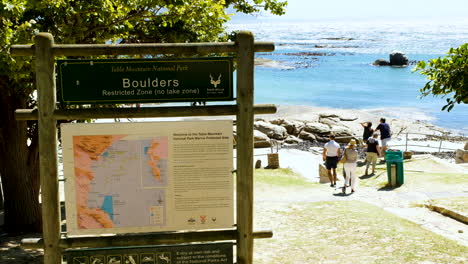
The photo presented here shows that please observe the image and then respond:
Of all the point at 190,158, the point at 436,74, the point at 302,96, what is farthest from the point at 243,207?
the point at 302,96

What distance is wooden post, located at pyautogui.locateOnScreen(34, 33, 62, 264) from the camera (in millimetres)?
5777

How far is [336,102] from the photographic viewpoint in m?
63.8

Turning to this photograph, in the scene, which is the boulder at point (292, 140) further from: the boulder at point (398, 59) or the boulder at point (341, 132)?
the boulder at point (398, 59)

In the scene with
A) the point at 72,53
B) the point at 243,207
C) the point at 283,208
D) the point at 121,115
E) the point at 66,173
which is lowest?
the point at 283,208

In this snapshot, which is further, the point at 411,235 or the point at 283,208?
the point at 283,208

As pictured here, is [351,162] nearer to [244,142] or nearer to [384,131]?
[384,131]

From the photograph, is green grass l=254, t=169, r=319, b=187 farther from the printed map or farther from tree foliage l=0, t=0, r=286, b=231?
the printed map

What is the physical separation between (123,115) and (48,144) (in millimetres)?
783

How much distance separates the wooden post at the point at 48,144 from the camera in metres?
5.78

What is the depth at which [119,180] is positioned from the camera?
6074mm

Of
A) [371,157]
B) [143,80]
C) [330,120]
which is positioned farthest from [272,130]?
[143,80]

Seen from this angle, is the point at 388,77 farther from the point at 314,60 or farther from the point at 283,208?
the point at 283,208

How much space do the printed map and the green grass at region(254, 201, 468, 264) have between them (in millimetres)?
3617

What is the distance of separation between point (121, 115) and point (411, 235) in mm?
6385
